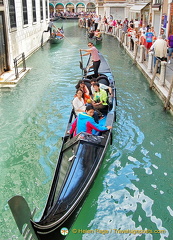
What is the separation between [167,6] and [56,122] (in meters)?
10.4

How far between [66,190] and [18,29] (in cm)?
1032

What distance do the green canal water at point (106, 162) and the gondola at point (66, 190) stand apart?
0.50 m

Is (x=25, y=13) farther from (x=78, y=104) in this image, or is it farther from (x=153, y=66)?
(x=78, y=104)

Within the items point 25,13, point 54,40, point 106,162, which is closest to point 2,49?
point 25,13

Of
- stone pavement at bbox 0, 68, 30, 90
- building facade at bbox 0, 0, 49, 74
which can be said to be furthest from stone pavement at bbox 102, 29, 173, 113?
building facade at bbox 0, 0, 49, 74

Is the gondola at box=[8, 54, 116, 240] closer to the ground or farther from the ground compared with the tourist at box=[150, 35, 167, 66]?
closer to the ground

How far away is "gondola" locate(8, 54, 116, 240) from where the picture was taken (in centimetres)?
281

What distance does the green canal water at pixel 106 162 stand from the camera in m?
3.88

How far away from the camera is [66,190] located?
3.60 m

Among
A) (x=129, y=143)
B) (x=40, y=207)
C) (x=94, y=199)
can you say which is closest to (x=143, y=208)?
(x=94, y=199)

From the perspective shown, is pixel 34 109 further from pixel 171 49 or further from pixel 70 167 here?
pixel 171 49

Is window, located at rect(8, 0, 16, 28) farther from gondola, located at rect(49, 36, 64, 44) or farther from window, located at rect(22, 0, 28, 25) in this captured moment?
gondola, located at rect(49, 36, 64, 44)

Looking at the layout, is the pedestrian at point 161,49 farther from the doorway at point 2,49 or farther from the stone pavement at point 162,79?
A: the doorway at point 2,49

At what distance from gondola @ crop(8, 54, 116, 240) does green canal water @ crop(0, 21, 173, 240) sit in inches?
19.8
